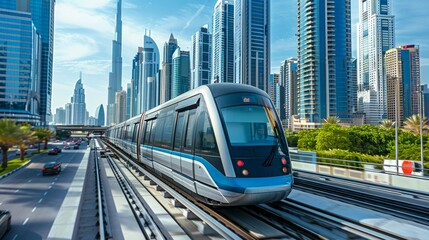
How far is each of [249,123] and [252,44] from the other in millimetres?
181327

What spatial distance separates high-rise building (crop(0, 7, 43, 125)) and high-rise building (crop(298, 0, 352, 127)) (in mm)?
123572

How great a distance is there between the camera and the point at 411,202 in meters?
11.2

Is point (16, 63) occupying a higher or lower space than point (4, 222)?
higher

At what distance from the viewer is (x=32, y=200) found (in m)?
20.7

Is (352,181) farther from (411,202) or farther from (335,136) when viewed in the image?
(335,136)

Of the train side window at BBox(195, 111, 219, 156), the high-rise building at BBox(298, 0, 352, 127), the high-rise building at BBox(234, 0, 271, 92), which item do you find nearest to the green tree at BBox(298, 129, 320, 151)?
the train side window at BBox(195, 111, 219, 156)

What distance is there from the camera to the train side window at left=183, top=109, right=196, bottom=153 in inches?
393

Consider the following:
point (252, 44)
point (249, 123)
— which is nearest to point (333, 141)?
point (249, 123)

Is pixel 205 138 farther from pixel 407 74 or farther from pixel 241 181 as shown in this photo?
pixel 407 74

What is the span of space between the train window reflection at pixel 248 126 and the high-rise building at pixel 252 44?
171 meters

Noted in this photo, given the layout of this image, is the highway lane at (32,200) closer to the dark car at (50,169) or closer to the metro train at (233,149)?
the dark car at (50,169)

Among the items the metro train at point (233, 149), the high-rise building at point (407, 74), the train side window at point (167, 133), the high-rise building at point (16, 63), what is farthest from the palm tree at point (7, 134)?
the high-rise building at point (407, 74)

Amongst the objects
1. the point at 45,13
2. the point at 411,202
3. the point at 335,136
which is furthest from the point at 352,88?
the point at 45,13

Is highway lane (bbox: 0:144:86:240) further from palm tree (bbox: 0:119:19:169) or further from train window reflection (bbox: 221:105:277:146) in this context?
train window reflection (bbox: 221:105:277:146)
